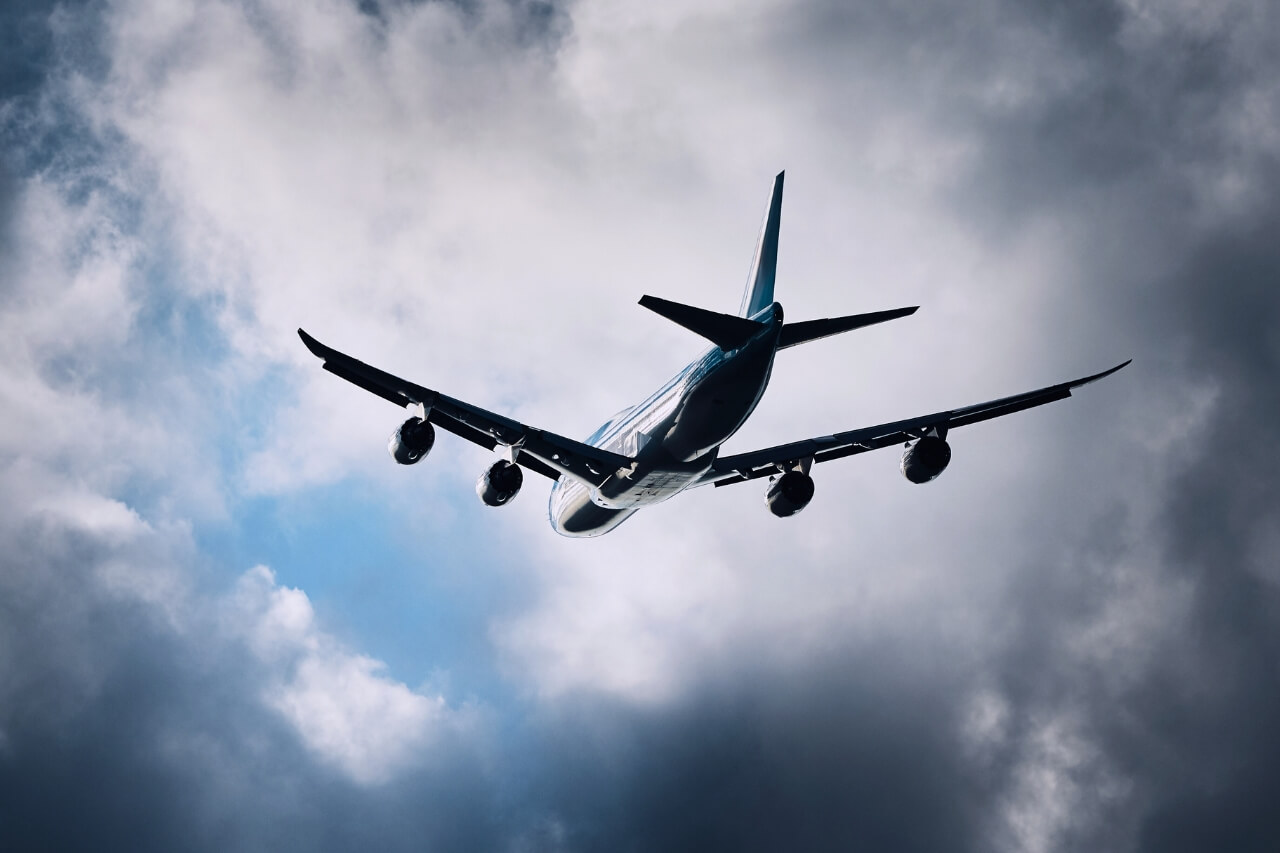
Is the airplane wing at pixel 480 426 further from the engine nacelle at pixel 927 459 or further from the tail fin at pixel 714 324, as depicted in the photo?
the engine nacelle at pixel 927 459

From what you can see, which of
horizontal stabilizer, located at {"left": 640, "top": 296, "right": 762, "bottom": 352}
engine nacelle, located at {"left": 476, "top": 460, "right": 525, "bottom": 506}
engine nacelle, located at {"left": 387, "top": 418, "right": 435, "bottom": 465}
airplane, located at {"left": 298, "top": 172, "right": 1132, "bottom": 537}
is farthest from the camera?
engine nacelle, located at {"left": 476, "top": 460, "right": 525, "bottom": 506}

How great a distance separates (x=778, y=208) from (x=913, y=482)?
11.7 meters

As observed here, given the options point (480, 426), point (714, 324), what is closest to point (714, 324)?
point (714, 324)

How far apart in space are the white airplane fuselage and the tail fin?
1.00 ft

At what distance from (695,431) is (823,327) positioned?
18.8 ft

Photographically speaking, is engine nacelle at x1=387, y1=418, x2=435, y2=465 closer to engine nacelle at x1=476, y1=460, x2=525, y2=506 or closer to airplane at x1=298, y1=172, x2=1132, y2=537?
airplane at x1=298, y1=172, x2=1132, y2=537

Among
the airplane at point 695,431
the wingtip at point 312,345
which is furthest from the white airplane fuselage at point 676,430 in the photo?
the wingtip at point 312,345

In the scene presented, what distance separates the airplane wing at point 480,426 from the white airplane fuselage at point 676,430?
922 mm

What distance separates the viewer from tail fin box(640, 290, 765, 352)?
94.1 ft

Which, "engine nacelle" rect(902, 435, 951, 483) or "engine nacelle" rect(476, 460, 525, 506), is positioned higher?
"engine nacelle" rect(476, 460, 525, 506)

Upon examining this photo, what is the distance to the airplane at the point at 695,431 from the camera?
31339 mm

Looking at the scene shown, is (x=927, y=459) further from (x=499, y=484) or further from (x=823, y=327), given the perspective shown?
(x=499, y=484)

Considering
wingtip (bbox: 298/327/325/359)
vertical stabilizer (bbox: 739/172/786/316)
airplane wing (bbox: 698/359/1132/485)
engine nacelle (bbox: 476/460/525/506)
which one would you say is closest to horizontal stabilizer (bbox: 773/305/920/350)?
vertical stabilizer (bbox: 739/172/786/316)

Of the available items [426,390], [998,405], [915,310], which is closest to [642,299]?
[915,310]
